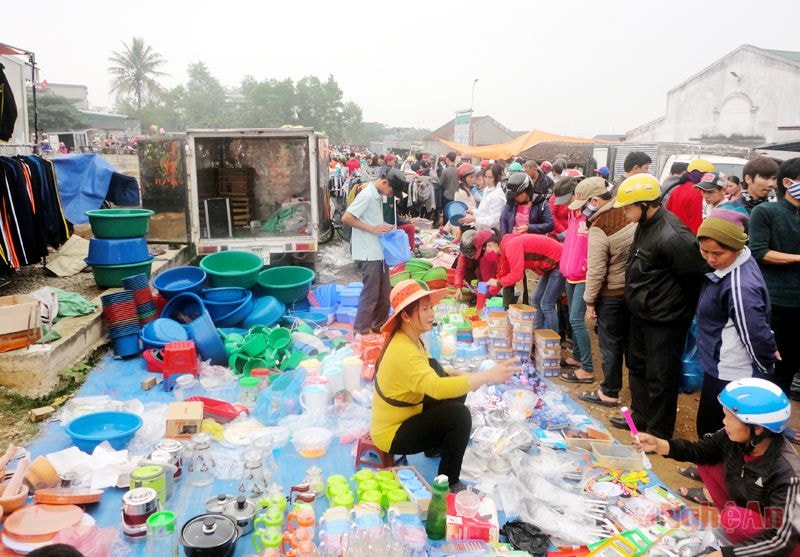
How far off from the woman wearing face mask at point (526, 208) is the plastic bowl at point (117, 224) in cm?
429

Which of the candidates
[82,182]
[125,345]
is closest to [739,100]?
[82,182]

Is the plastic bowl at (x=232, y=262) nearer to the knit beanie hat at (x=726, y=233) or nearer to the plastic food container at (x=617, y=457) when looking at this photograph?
the plastic food container at (x=617, y=457)

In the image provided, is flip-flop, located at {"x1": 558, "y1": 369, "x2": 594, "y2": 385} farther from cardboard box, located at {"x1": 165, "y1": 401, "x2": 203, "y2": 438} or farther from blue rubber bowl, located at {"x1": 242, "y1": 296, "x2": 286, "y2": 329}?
cardboard box, located at {"x1": 165, "y1": 401, "x2": 203, "y2": 438}

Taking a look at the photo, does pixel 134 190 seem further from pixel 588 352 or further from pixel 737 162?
pixel 737 162

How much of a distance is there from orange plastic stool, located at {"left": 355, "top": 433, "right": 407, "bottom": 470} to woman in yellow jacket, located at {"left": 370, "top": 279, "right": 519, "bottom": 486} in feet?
0.66

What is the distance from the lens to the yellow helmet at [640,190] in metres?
3.74

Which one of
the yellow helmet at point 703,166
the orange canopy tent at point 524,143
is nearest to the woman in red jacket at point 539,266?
the yellow helmet at point 703,166

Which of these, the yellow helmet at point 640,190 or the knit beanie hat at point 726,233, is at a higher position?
the yellow helmet at point 640,190

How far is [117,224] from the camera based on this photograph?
6.07m

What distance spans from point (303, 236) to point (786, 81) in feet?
70.3

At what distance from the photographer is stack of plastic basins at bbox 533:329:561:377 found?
518 cm

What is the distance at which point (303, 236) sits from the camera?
822 centimetres

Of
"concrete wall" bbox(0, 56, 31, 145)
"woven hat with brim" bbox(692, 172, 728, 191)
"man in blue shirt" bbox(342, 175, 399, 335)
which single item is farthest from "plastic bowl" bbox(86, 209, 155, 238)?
"woven hat with brim" bbox(692, 172, 728, 191)

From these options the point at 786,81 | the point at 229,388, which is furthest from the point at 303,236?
the point at 786,81
